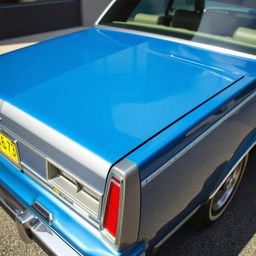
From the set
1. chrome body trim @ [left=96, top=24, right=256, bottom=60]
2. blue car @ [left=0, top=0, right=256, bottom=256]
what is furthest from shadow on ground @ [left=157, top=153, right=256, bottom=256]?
chrome body trim @ [left=96, top=24, right=256, bottom=60]

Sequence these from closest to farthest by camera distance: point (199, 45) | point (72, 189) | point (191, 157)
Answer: point (72, 189)
point (191, 157)
point (199, 45)

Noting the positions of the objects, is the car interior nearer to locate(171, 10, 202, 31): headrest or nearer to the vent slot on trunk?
locate(171, 10, 202, 31): headrest

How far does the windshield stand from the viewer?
96.8 inches

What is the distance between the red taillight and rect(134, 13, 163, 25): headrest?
208 centimetres

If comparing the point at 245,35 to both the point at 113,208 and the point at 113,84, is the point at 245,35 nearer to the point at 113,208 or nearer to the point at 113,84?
the point at 113,84

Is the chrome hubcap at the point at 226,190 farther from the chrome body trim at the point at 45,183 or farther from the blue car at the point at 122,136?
the chrome body trim at the point at 45,183

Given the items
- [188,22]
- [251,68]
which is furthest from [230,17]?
[251,68]

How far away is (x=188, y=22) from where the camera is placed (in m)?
2.79

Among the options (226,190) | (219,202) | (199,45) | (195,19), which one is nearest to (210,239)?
(219,202)

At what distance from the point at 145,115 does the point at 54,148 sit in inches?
19.2

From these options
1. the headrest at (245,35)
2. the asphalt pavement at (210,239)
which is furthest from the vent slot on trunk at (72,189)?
the headrest at (245,35)

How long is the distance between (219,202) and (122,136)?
1.37 metres

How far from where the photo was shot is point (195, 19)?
9.00 feet

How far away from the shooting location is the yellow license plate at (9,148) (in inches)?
70.2
